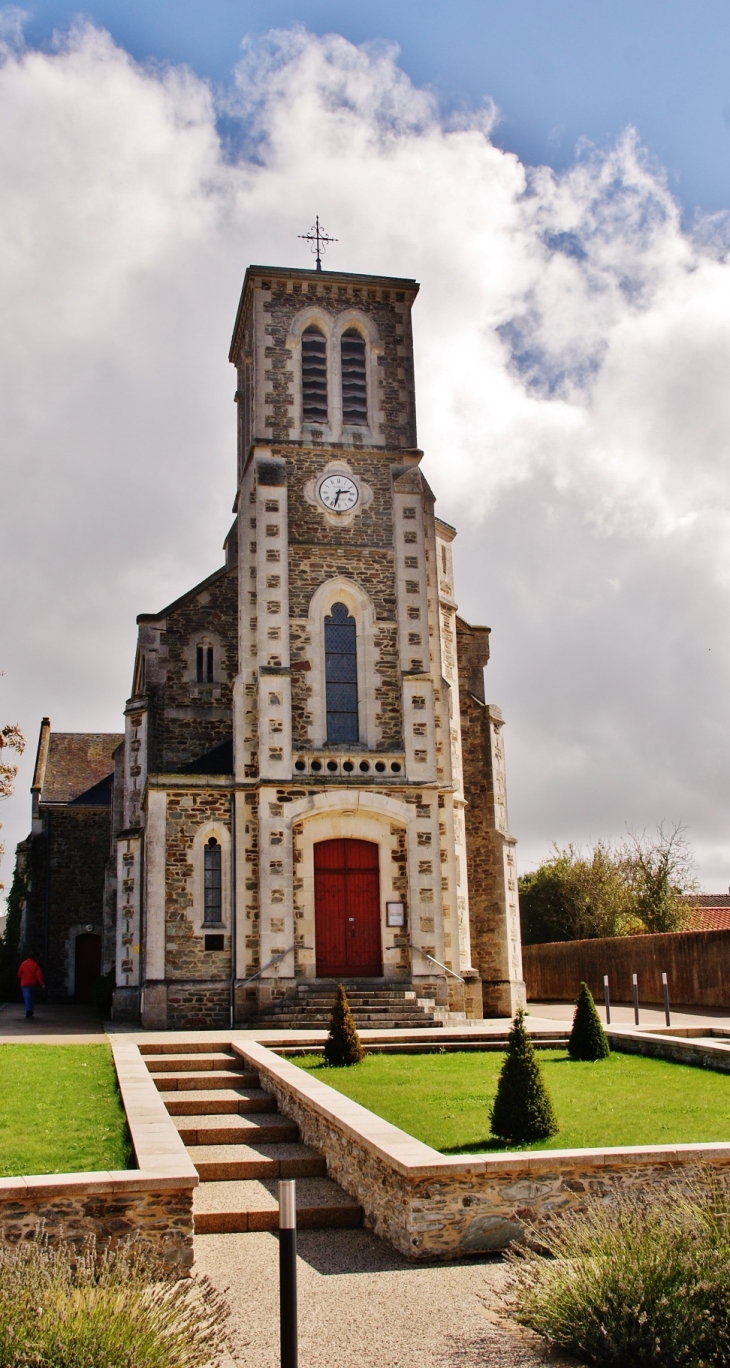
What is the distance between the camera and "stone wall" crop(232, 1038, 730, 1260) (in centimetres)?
878

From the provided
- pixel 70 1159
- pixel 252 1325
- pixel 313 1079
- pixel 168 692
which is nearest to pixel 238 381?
pixel 168 692

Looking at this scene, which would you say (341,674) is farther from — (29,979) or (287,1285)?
(287,1285)

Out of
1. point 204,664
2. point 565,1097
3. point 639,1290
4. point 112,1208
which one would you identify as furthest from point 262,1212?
point 204,664

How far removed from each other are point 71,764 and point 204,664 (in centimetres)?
1549

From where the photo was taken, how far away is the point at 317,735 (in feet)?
79.0

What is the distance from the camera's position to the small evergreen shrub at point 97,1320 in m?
5.91

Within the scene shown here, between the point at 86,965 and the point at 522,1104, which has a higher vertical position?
the point at 86,965

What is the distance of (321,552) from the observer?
25.1 meters

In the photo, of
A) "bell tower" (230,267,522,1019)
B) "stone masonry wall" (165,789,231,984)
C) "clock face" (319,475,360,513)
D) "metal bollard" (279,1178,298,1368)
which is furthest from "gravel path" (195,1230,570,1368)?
"clock face" (319,475,360,513)

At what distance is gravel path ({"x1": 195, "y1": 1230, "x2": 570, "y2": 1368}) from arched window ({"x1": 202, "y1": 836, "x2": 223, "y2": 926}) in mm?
13255

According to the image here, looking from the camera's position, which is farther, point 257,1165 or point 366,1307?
point 257,1165

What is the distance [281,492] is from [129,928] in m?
9.34

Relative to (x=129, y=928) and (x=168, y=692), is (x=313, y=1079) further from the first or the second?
(x=168, y=692)

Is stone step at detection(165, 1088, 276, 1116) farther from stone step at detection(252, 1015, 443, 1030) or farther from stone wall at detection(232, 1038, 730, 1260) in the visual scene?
stone step at detection(252, 1015, 443, 1030)
